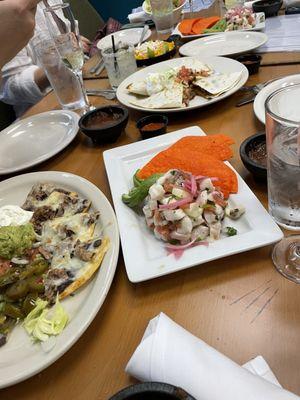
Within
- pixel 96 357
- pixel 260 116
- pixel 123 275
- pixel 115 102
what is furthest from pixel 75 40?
pixel 96 357

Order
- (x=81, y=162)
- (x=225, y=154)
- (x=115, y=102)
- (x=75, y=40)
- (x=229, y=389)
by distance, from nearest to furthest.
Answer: (x=229, y=389), (x=225, y=154), (x=81, y=162), (x=75, y=40), (x=115, y=102)

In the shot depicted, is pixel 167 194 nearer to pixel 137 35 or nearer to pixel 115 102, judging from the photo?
pixel 115 102

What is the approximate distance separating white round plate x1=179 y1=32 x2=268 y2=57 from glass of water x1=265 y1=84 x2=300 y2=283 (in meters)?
1.03

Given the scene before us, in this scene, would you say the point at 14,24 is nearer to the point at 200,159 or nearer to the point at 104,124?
the point at 104,124

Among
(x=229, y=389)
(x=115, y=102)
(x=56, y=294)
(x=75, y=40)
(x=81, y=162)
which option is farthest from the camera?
(x=115, y=102)

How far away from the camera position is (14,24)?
47.6 inches

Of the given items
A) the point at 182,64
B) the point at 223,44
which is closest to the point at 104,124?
the point at 182,64

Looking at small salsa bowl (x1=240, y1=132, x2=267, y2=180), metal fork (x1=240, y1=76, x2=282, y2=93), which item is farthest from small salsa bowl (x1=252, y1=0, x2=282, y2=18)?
small salsa bowl (x1=240, y1=132, x2=267, y2=180)

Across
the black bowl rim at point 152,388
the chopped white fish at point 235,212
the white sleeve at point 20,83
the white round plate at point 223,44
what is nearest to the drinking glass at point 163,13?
the white round plate at point 223,44

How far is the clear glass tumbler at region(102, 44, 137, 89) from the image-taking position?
157cm

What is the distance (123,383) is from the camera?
1.91ft

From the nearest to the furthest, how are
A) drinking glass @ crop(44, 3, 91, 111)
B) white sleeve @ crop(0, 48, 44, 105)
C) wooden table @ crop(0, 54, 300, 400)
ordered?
wooden table @ crop(0, 54, 300, 400) → drinking glass @ crop(44, 3, 91, 111) → white sleeve @ crop(0, 48, 44, 105)

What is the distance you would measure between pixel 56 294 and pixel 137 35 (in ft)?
6.32

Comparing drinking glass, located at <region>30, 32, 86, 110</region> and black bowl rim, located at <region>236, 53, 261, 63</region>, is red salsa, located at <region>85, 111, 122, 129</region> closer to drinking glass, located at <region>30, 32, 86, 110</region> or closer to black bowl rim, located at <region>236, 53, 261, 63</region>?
drinking glass, located at <region>30, 32, 86, 110</region>
